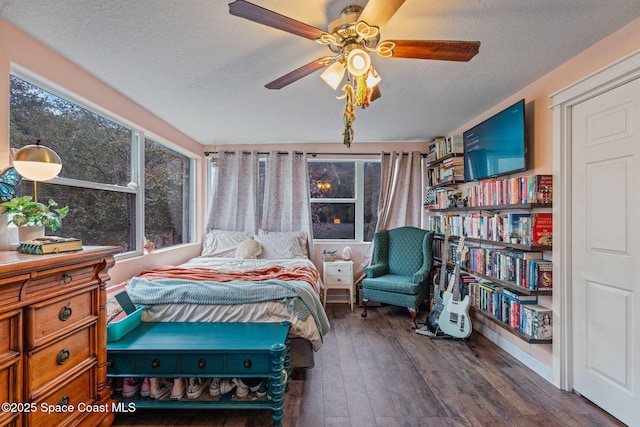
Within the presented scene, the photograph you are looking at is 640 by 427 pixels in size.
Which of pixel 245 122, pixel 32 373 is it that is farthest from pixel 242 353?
pixel 245 122

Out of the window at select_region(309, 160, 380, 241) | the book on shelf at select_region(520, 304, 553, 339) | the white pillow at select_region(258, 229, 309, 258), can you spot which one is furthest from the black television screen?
the white pillow at select_region(258, 229, 309, 258)

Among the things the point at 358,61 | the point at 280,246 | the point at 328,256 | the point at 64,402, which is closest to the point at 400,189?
the point at 328,256

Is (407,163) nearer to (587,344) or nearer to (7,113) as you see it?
(587,344)

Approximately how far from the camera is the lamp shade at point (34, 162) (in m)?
1.49

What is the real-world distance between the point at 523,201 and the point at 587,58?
3.29 feet

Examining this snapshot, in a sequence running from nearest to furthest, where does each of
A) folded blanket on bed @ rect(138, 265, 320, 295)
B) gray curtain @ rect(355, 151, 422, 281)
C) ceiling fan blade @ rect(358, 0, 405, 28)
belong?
ceiling fan blade @ rect(358, 0, 405, 28), folded blanket on bed @ rect(138, 265, 320, 295), gray curtain @ rect(355, 151, 422, 281)

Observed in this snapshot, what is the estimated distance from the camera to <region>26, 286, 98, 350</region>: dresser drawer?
47.8 inches

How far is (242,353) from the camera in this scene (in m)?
1.71

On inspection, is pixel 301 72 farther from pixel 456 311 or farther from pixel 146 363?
pixel 456 311

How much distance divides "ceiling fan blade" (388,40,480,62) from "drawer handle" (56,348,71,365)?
208cm

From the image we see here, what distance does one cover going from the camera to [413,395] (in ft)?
6.64

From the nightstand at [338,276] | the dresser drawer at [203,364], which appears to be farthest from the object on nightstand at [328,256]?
the dresser drawer at [203,364]

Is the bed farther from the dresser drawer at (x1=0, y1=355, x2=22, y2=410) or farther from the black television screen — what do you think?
the black television screen

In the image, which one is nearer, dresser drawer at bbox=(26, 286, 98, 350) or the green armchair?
dresser drawer at bbox=(26, 286, 98, 350)
